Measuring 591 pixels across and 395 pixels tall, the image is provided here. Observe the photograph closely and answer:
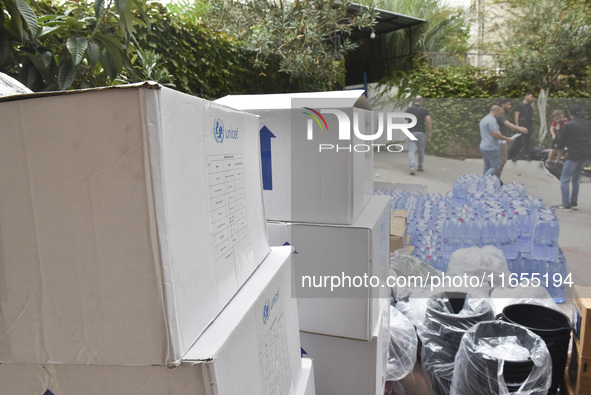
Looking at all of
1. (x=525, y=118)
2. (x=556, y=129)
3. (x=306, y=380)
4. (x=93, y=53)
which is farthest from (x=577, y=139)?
(x=93, y=53)

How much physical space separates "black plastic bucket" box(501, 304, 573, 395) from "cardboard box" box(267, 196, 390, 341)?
99 centimetres

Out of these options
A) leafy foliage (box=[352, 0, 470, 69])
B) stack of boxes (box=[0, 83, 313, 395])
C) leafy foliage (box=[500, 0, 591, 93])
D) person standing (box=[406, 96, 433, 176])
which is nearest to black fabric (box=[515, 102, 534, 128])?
person standing (box=[406, 96, 433, 176])

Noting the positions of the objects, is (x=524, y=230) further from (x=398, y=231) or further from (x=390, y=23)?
(x=390, y=23)

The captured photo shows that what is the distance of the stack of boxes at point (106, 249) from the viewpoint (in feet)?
1.52

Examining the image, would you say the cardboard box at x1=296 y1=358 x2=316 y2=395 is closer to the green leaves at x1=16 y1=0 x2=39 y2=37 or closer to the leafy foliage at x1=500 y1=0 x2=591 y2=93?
the green leaves at x1=16 y1=0 x2=39 y2=37

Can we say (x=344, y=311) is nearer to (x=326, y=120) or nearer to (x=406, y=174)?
(x=326, y=120)

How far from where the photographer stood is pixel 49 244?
0.49 m

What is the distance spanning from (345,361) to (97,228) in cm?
104

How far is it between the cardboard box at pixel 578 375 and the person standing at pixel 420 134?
472cm

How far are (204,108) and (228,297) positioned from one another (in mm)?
311

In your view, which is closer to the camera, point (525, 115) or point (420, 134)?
point (525, 115)

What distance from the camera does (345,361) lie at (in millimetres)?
1300

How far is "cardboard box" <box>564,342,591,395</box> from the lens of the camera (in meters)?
1.68

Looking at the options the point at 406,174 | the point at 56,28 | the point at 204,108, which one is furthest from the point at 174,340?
the point at 406,174
